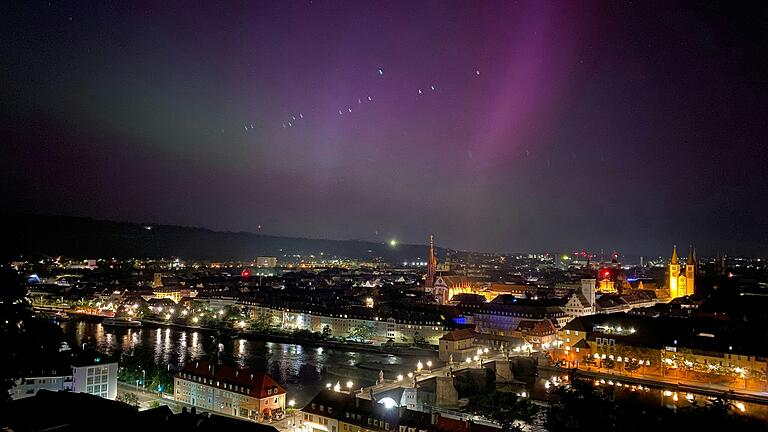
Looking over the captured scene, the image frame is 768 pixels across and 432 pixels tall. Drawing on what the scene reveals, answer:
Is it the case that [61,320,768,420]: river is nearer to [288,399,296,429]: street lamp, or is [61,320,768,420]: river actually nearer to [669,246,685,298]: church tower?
[288,399,296,429]: street lamp

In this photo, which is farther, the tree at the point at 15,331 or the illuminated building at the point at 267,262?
the illuminated building at the point at 267,262

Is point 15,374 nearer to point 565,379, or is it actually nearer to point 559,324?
point 565,379

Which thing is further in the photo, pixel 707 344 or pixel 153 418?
A: pixel 707 344

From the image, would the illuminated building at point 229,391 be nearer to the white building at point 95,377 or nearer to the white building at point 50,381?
the white building at point 95,377

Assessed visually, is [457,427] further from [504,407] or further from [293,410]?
[504,407]

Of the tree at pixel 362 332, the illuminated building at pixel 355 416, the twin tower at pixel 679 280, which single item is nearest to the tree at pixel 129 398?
the illuminated building at pixel 355 416

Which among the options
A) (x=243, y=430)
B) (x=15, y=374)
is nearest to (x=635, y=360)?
(x=243, y=430)

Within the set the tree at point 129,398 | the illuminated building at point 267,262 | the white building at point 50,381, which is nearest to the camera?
the white building at point 50,381
